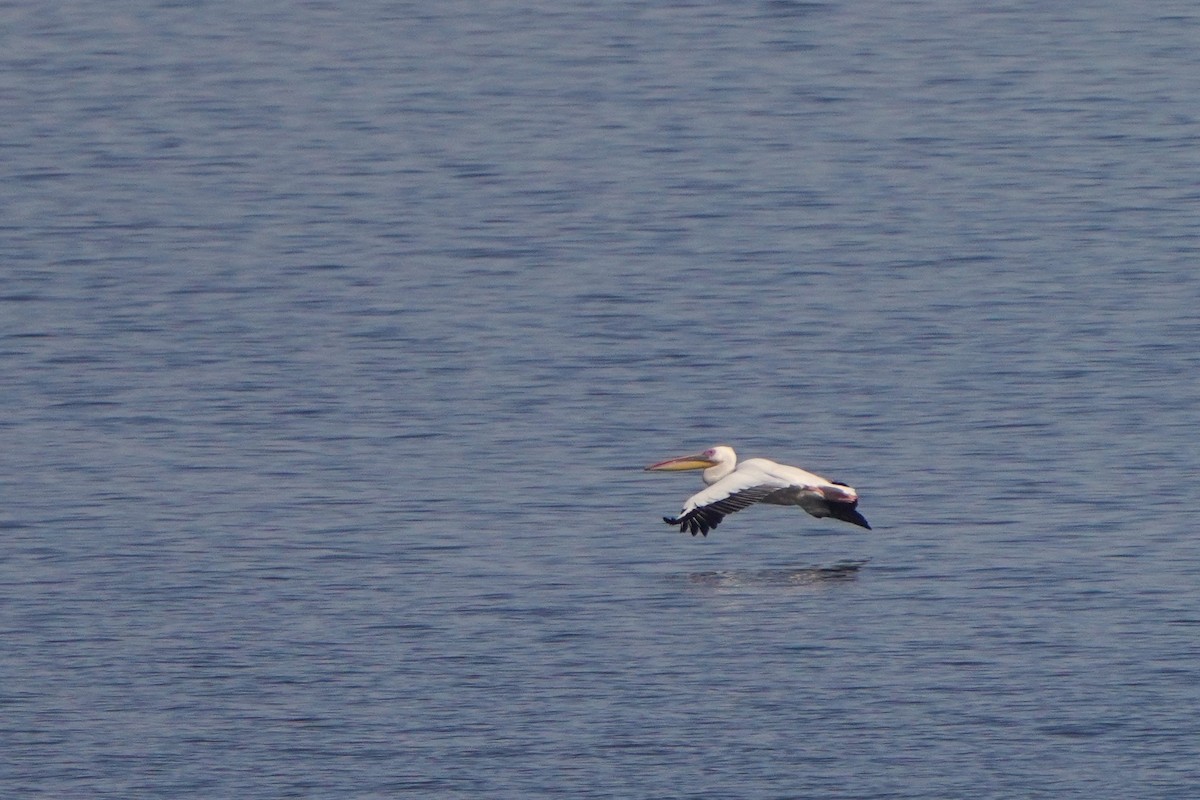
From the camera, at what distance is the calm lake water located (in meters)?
9.91

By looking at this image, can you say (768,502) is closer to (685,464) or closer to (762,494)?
(762,494)

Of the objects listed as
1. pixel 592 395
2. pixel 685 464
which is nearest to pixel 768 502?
pixel 685 464

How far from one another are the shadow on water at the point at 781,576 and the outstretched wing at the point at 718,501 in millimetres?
398

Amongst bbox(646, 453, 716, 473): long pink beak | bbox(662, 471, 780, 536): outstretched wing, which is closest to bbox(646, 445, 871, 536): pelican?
bbox(662, 471, 780, 536): outstretched wing

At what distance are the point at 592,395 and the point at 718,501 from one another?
284 cm

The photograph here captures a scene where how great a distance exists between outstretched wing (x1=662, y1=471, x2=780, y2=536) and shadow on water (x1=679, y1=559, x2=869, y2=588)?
1.31ft

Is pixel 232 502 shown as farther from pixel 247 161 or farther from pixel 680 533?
pixel 247 161

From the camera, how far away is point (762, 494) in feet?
42.1

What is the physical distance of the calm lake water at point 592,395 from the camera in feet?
32.5

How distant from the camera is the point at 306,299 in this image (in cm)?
1833

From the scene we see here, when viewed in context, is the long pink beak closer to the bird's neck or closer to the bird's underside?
the bird's neck

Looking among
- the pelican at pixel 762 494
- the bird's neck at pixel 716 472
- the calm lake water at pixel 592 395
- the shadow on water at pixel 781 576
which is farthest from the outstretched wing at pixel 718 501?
the shadow on water at pixel 781 576

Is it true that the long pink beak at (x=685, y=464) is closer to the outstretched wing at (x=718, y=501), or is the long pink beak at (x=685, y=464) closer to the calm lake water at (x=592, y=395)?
the calm lake water at (x=592, y=395)

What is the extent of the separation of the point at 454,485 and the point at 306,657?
9.51 feet
